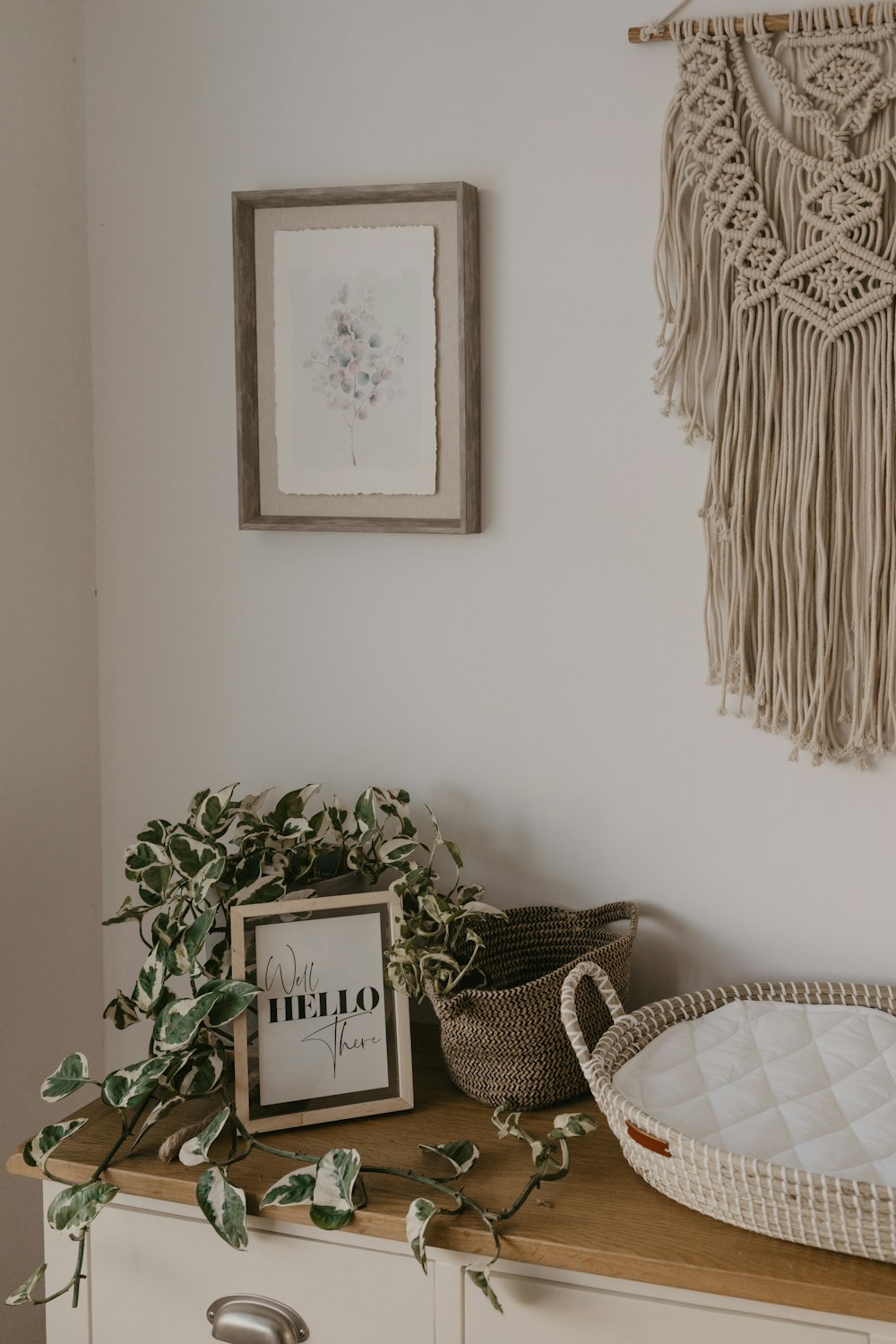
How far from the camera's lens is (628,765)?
1.40 metres

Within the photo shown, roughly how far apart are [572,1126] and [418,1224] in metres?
0.16

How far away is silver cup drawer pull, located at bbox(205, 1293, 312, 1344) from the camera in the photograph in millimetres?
1094

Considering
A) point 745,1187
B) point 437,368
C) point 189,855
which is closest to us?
point 745,1187

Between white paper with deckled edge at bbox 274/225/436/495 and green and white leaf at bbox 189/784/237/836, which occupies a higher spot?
white paper with deckled edge at bbox 274/225/436/495

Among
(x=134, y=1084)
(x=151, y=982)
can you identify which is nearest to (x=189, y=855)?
(x=151, y=982)

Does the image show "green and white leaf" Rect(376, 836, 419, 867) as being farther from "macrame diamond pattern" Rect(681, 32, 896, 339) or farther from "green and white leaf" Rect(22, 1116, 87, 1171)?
"macrame diamond pattern" Rect(681, 32, 896, 339)

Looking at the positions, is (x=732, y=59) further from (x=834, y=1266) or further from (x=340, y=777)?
(x=834, y=1266)

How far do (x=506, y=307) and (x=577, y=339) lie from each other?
93mm

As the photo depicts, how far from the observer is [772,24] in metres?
1.24

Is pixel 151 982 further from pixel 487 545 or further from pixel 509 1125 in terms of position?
pixel 487 545

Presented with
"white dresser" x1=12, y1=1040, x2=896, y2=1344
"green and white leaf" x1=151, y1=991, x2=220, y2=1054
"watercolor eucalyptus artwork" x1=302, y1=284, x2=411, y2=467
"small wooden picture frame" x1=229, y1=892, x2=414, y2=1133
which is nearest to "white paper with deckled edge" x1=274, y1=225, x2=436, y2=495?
"watercolor eucalyptus artwork" x1=302, y1=284, x2=411, y2=467

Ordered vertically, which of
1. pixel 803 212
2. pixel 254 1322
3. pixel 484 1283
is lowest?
pixel 254 1322

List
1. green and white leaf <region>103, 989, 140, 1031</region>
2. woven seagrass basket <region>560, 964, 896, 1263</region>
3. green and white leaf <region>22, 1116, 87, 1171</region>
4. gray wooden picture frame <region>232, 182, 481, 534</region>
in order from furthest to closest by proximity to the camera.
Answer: gray wooden picture frame <region>232, 182, 481, 534</region> < green and white leaf <region>103, 989, 140, 1031</region> < green and white leaf <region>22, 1116, 87, 1171</region> < woven seagrass basket <region>560, 964, 896, 1263</region>

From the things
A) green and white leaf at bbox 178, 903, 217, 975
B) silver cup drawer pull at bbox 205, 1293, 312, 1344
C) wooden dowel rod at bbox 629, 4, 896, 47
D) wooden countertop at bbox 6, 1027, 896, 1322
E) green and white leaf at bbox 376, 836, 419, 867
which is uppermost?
wooden dowel rod at bbox 629, 4, 896, 47
